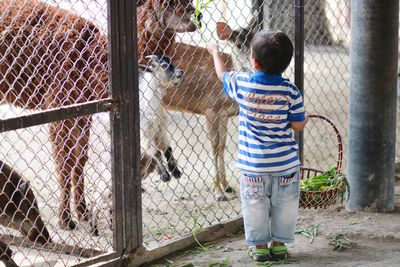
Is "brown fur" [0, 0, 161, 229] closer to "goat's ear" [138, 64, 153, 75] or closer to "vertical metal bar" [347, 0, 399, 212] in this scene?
"goat's ear" [138, 64, 153, 75]

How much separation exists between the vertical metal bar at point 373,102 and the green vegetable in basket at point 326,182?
0.15 m

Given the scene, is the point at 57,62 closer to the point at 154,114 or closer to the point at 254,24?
the point at 154,114

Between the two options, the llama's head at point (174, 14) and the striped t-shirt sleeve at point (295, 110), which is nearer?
the striped t-shirt sleeve at point (295, 110)

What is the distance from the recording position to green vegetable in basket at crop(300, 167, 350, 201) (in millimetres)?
5141

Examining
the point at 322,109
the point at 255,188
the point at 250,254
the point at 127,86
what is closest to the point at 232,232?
the point at 250,254

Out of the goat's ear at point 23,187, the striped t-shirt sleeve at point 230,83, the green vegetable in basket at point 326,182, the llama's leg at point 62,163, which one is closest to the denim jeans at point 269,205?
the striped t-shirt sleeve at point 230,83

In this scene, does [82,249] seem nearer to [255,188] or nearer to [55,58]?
[255,188]

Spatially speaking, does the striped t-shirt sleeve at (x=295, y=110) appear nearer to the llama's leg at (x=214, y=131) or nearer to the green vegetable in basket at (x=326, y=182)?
the green vegetable in basket at (x=326, y=182)

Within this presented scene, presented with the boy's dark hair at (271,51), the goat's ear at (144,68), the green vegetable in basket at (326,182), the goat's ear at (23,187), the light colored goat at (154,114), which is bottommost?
the green vegetable in basket at (326,182)

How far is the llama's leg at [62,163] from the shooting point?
5.68m

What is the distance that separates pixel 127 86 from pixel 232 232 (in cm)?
139

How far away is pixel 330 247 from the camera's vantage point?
474 centimetres

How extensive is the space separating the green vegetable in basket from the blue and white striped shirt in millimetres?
917

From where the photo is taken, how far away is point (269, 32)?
164 inches
